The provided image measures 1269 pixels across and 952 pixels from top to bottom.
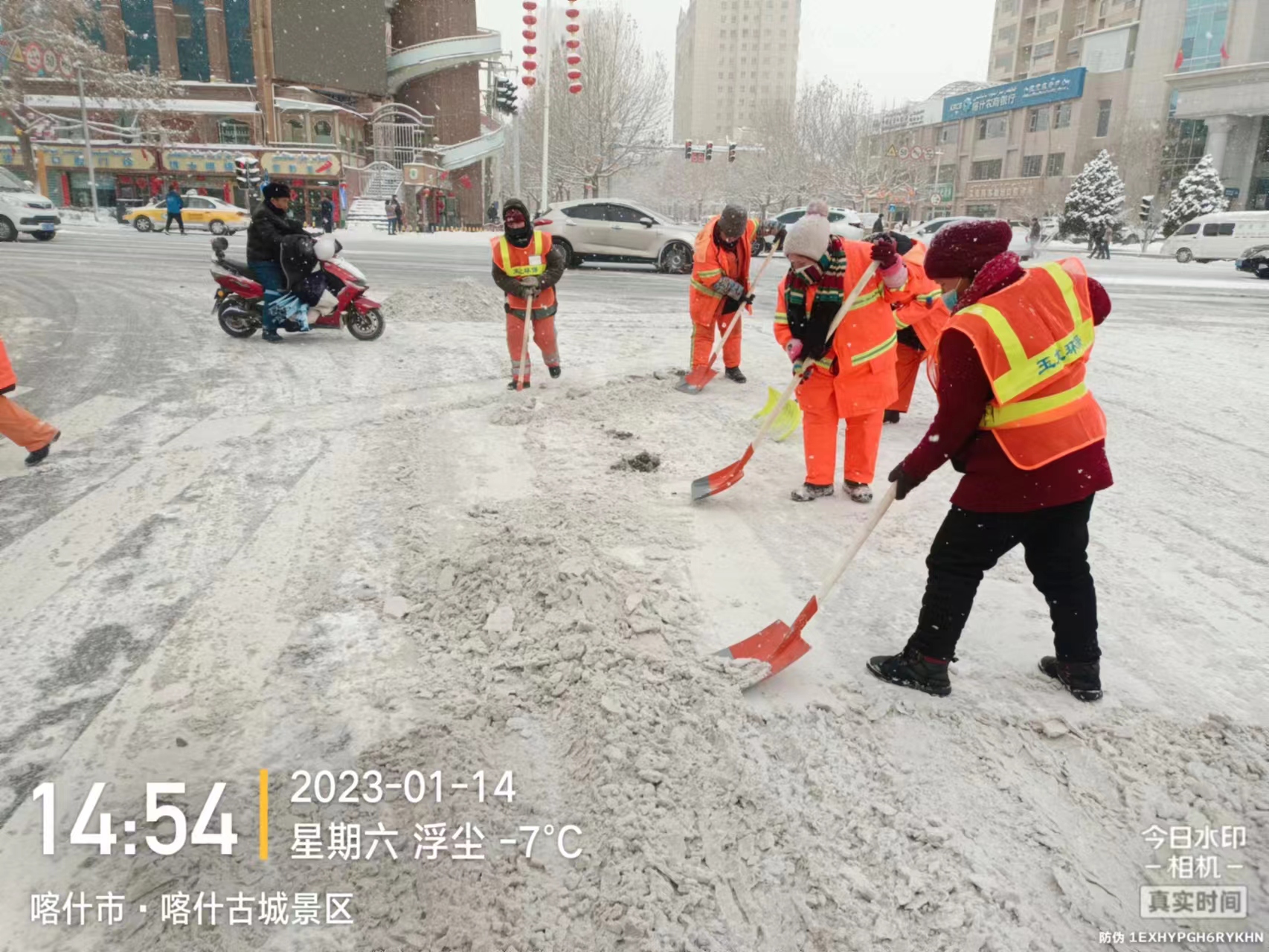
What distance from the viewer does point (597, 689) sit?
2.85 meters

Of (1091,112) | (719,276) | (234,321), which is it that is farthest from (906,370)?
(1091,112)

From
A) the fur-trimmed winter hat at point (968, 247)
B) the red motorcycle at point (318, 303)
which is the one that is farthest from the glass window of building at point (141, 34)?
A: the fur-trimmed winter hat at point (968, 247)

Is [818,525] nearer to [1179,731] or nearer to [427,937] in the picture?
[1179,731]

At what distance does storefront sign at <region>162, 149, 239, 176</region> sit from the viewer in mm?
41750

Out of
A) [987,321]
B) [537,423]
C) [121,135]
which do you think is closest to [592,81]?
[121,135]

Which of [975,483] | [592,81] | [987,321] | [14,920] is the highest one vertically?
[592,81]

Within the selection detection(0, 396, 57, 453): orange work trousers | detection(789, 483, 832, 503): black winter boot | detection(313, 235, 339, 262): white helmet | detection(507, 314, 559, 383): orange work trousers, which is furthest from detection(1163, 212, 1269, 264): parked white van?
detection(0, 396, 57, 453): orange work trousers

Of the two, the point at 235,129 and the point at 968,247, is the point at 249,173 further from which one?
the point at 968,247

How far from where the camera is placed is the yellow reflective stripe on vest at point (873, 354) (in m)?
4.57

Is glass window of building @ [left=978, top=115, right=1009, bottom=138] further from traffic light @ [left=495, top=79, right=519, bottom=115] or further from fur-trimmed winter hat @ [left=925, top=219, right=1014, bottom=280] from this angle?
fur-trimmed winter hat @ [left=925, top=219, right=1014, bottom=280]

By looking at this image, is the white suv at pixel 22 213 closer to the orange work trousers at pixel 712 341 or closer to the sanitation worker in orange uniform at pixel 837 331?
the orange work trousers at pixel 712 341

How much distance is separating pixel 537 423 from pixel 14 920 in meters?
4.61

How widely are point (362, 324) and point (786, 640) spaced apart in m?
7.78

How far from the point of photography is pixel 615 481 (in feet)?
16.6
